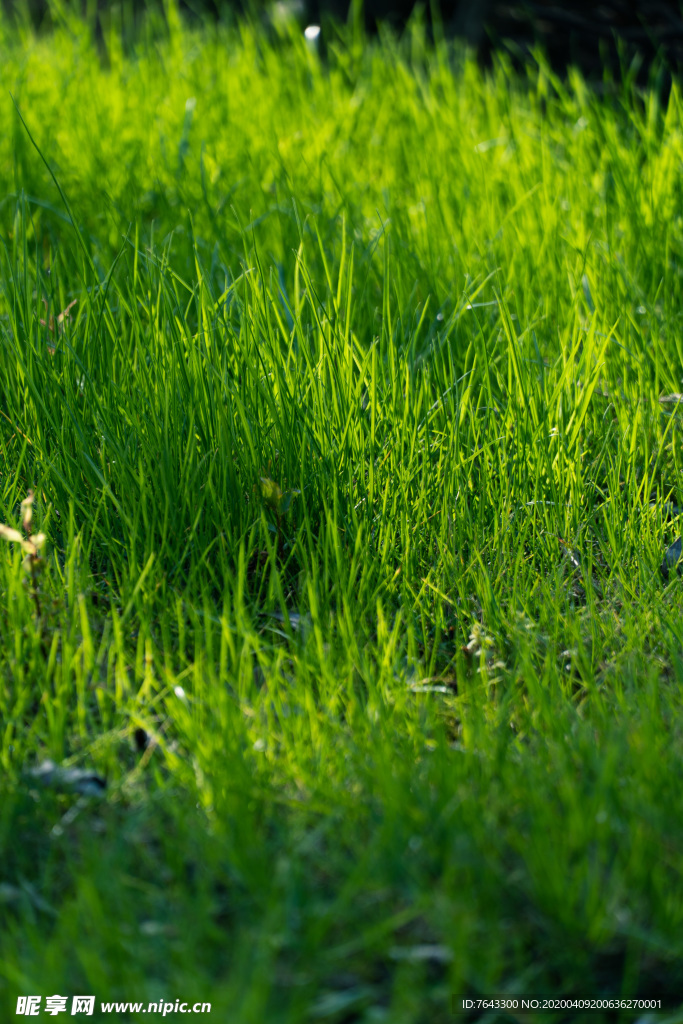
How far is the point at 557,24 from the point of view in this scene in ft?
17.5

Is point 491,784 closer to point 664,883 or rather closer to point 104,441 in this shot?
point 664,883

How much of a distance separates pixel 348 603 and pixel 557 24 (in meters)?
4.95

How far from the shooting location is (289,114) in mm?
4035

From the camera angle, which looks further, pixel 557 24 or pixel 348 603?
pixel 557 24

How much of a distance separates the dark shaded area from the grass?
205 centimetres

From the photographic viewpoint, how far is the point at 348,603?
1.75 meters

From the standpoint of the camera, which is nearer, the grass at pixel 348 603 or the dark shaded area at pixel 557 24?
the grass at pixel 348 603

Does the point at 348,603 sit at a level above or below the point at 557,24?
below

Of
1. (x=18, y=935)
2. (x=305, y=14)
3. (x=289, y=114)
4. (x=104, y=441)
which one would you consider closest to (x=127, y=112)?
(x=289, y=114)

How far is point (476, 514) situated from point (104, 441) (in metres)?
0.88

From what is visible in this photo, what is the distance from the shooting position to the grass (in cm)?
121

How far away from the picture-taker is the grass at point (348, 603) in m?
1.21

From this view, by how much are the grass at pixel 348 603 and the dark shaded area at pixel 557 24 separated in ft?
6.74

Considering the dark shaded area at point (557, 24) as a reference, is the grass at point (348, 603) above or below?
below
